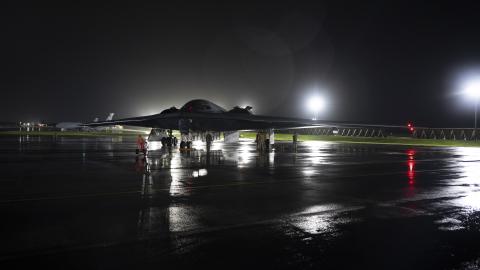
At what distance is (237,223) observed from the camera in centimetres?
684

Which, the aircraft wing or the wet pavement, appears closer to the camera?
the wet pavement

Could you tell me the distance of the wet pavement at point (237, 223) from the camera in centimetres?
505

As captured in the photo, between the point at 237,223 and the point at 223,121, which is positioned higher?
the point at 223,121

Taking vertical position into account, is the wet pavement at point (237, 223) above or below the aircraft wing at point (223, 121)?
below

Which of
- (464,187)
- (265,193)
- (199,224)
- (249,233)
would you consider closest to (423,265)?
(249,233)

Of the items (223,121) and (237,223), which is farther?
(223,121)

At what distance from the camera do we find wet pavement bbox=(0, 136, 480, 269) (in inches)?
199

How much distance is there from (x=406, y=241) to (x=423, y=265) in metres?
1.02

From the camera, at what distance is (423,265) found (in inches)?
193

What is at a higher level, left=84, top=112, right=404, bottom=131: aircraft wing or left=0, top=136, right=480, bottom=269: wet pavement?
left=84, top=112, right=404, bottom=131: aircraft wing

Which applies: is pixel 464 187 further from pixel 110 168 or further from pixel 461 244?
pixel 110 168

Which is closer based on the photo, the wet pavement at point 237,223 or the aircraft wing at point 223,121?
the wet pavement at point 237,223

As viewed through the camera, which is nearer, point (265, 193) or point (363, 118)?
point (265, 193)

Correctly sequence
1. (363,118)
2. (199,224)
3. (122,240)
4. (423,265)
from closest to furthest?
(423,265) → (122,240) → (199,224) → (363,118)
